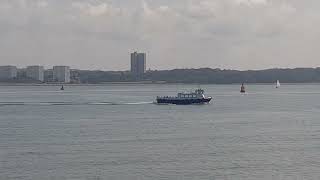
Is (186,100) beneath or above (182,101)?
above

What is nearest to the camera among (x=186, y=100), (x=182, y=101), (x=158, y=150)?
(x=158, y=150)

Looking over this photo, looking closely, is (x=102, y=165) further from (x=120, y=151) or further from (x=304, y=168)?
(x=304, y=168)

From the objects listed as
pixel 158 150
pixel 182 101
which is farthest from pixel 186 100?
pixel 158 150

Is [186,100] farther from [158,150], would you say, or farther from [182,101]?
[158,150]

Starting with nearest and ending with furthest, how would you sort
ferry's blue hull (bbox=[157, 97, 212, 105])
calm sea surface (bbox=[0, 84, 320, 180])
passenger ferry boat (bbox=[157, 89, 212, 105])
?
calm sea surface (bbox=[0, 84, 320, 180]) → passenger ferry boat (bbox=[157, 89, 212, 105]) → ferry's blue hull (bbox=[157, 97, 212, 105])

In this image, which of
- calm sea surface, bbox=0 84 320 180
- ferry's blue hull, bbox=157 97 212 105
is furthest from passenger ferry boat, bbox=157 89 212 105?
calm sea surface, bbox=0 84 320 180

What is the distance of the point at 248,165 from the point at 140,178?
7.06 meters

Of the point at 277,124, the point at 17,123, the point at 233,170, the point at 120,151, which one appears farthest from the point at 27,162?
the point at 277,124

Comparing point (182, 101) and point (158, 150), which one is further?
point (182, 101)

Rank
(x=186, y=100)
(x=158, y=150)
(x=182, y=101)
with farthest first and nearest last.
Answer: (x=182, y=101) → (x=186, y=100) → (x=158, y=150)

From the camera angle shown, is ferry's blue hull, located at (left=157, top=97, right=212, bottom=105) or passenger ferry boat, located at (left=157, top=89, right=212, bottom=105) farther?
ferry's blue hull, located at (left=157, top=97, right=212, bottom=105)

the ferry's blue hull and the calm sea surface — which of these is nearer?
the calm sea surface

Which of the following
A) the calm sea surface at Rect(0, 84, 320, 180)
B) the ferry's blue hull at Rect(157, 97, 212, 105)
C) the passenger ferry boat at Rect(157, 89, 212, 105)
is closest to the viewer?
the calm sea surface at Rect(0, 84, 320, 180)

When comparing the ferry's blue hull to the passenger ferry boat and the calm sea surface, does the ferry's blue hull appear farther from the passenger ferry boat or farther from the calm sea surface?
the calm sea surface
